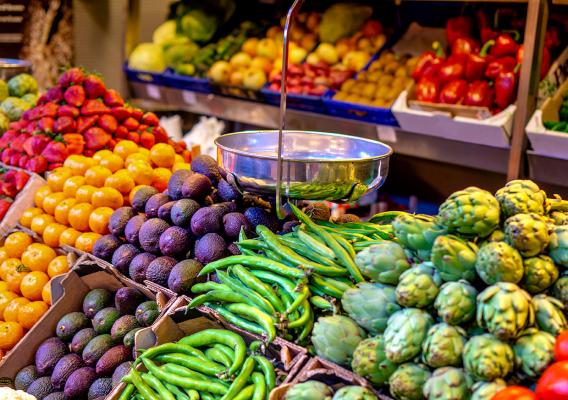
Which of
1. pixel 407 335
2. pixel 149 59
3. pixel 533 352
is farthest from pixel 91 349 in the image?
pixel 149 59

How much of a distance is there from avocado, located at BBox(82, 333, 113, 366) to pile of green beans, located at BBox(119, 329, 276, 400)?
26cm

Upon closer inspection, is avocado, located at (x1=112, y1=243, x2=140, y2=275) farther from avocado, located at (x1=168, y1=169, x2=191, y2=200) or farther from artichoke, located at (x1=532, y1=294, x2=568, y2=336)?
artichoke, located at (x1=532, y1=294, x2=568, y2=336)

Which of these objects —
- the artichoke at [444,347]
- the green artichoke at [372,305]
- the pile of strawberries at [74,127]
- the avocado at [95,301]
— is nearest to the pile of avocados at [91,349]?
the avocado at [95,301]

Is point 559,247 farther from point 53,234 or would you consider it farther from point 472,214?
point 53,234

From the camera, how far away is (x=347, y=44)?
15.8 feet

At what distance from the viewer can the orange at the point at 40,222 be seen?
2.72 meters

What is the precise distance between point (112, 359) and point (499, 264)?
1.29 metres

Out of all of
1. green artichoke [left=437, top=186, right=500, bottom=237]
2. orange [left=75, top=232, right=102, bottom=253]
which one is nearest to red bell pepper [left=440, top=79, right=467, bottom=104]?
orange [left=75, top=232, right=102, bottom=253]

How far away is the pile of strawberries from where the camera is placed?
9.98 ft

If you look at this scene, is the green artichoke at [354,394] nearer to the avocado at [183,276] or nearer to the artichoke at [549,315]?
the artichoke at [549,315]

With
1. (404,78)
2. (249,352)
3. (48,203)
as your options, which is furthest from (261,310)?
(404,78)

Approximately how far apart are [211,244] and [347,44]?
306cm

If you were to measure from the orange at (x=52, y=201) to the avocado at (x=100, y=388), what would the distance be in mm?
950

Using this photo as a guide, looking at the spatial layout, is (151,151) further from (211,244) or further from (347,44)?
(347,44)
